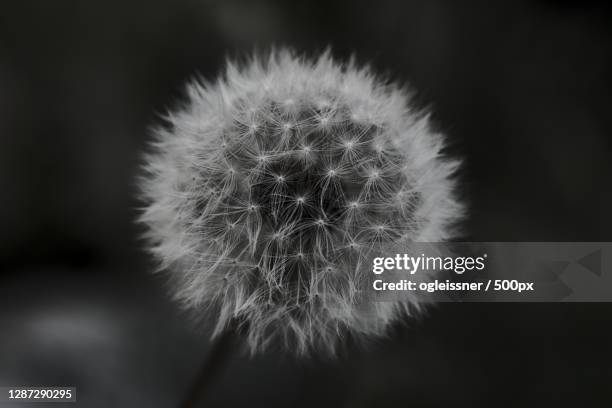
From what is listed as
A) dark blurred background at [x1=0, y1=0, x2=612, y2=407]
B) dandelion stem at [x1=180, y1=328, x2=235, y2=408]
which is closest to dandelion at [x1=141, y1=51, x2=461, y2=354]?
dandelion stem at [x1=180, y1=328, x2=235, y2=408]

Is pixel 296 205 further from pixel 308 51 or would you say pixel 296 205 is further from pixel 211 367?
pixel 308 51

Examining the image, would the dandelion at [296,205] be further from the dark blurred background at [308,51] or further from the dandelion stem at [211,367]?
the dark blurred background at [308,51]

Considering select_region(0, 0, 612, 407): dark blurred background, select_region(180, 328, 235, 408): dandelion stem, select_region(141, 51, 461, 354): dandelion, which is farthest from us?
select_region(0, 0, 612, 407): dark blurred background

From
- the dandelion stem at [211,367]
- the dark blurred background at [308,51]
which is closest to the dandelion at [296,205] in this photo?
the dandelion stem at [211,367]

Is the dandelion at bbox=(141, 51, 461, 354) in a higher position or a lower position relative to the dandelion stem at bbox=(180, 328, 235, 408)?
higher

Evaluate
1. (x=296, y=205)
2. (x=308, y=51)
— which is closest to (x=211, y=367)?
(x=296, y=205)

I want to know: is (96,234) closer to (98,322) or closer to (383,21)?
(98,322)

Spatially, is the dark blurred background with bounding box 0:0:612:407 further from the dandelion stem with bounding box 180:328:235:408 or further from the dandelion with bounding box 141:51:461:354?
the dandelion with bounding box 141:51:461:354
